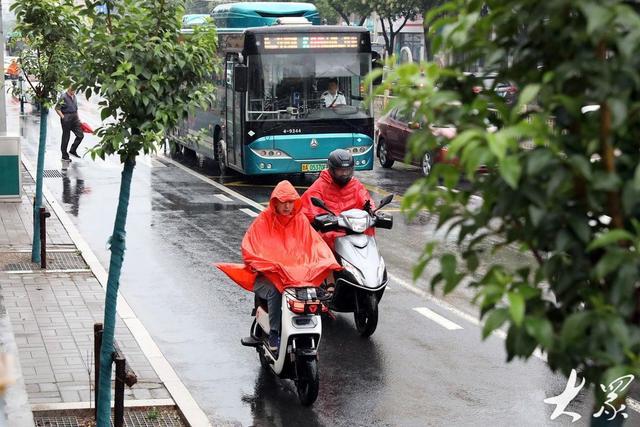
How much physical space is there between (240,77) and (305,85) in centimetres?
137

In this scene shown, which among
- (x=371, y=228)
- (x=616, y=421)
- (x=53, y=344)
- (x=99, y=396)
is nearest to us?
(x=616, y=421)

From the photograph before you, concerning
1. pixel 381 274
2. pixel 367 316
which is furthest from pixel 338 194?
pixel 367 316

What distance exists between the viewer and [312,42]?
21.3 meters

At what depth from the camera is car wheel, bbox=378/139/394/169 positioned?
25.8 m

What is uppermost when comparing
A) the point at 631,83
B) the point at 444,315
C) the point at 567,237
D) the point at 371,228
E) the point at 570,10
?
the point at 570,10

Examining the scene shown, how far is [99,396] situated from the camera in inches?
301

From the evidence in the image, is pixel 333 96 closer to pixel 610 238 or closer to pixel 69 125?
pixel 69 125

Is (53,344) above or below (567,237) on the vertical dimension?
below

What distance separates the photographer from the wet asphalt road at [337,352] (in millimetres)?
8781

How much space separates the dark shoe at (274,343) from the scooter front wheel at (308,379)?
1.18ft

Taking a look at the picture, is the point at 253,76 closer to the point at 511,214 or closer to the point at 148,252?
the point at 148,252

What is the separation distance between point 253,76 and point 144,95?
13.5 meters

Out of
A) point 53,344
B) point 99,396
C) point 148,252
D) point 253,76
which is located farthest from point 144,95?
point 253,76

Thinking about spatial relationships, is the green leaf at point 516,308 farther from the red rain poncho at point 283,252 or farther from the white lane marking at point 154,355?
the red rain poncho at point 283,252
